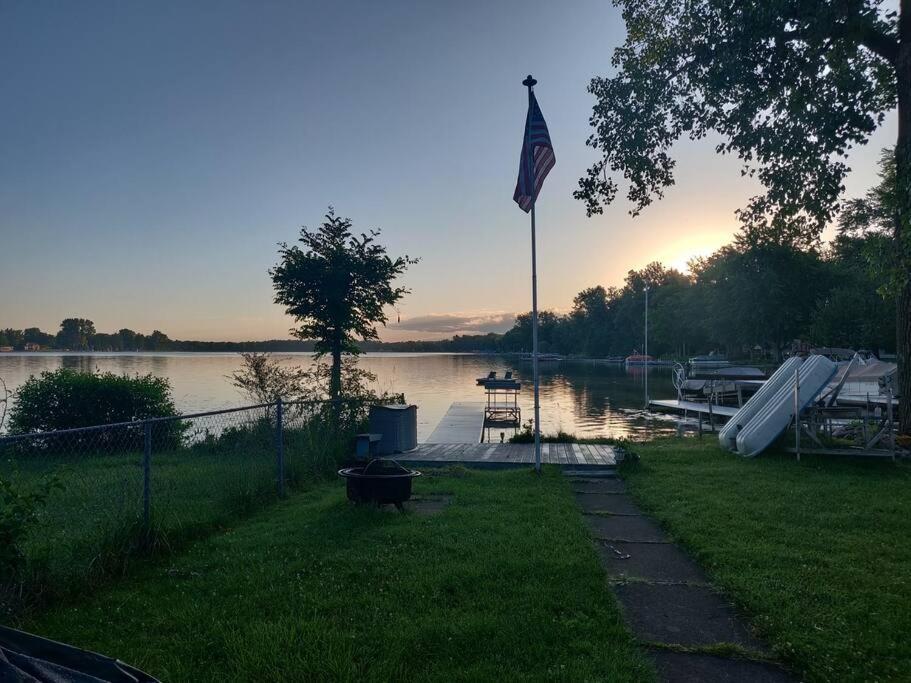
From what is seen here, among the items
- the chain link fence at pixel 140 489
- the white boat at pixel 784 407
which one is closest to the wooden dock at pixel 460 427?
the chain link fence at pixel 140 489

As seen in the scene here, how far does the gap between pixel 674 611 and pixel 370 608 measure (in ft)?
8.17

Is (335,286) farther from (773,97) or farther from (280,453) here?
(773,97)

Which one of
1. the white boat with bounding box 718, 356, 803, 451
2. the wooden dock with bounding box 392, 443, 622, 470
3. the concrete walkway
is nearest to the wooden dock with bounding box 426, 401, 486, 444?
the wooden dock with bounding box 392, 443, 622, 470

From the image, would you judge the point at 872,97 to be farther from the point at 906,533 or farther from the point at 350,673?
the point at 350,673

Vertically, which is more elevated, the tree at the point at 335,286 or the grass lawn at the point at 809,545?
the tree at the point at 335,286

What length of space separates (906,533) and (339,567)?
6510 mm

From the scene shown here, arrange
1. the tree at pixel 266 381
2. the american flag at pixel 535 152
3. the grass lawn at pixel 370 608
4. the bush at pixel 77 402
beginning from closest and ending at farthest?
the grass lawn at pixel 370 608 < the american flag at pixel 535 152 < the bush at pixel 77 402 < the tree at pixel 266 381

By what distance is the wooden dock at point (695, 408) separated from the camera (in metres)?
22.7

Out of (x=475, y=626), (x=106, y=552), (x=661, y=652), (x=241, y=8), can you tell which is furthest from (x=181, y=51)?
(x=661, y=652)

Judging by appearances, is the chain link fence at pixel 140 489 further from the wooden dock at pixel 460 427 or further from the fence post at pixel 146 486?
the wooden dock at pixel 460 427

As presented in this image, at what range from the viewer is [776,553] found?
530cm

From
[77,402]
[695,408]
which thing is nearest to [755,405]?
[695,408]

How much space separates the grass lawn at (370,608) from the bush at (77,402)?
878 cm

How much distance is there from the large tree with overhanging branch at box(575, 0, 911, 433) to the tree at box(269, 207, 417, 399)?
629cm
